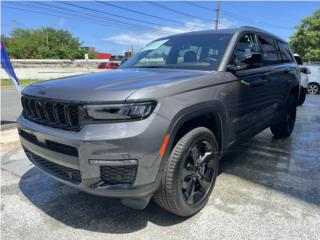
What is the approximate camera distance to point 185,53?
139 inches

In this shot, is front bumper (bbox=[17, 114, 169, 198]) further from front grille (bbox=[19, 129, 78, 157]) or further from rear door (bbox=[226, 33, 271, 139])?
rear door (bbox=[226, 33, 271, 139])

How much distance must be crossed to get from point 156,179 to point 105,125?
1.94 feet

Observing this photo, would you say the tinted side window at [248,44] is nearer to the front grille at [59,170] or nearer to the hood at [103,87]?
the hood at [103,87]

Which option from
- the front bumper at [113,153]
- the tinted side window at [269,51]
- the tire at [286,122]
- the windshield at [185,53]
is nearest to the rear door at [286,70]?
the tinted side window at [269,51]

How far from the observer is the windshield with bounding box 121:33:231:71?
3223mm

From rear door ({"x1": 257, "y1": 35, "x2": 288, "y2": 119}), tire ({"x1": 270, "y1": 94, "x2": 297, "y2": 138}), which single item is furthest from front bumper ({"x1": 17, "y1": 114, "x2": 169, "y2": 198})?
tire ({"x1": 270, "y1": 94, "x2": 297, "y2": 138})

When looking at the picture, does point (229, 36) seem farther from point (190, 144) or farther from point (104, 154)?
point (104, 154)

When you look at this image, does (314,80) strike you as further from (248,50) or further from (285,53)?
(248,50)

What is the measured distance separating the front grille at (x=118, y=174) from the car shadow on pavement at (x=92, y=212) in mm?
687

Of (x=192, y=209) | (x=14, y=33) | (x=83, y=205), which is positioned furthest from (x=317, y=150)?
(x=14, y=33)

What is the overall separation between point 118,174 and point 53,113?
79cm

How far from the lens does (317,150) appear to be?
15.6 ft

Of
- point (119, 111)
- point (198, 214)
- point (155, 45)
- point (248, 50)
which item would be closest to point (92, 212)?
point (198, 214)

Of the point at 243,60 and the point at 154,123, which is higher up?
the point at 243,60
